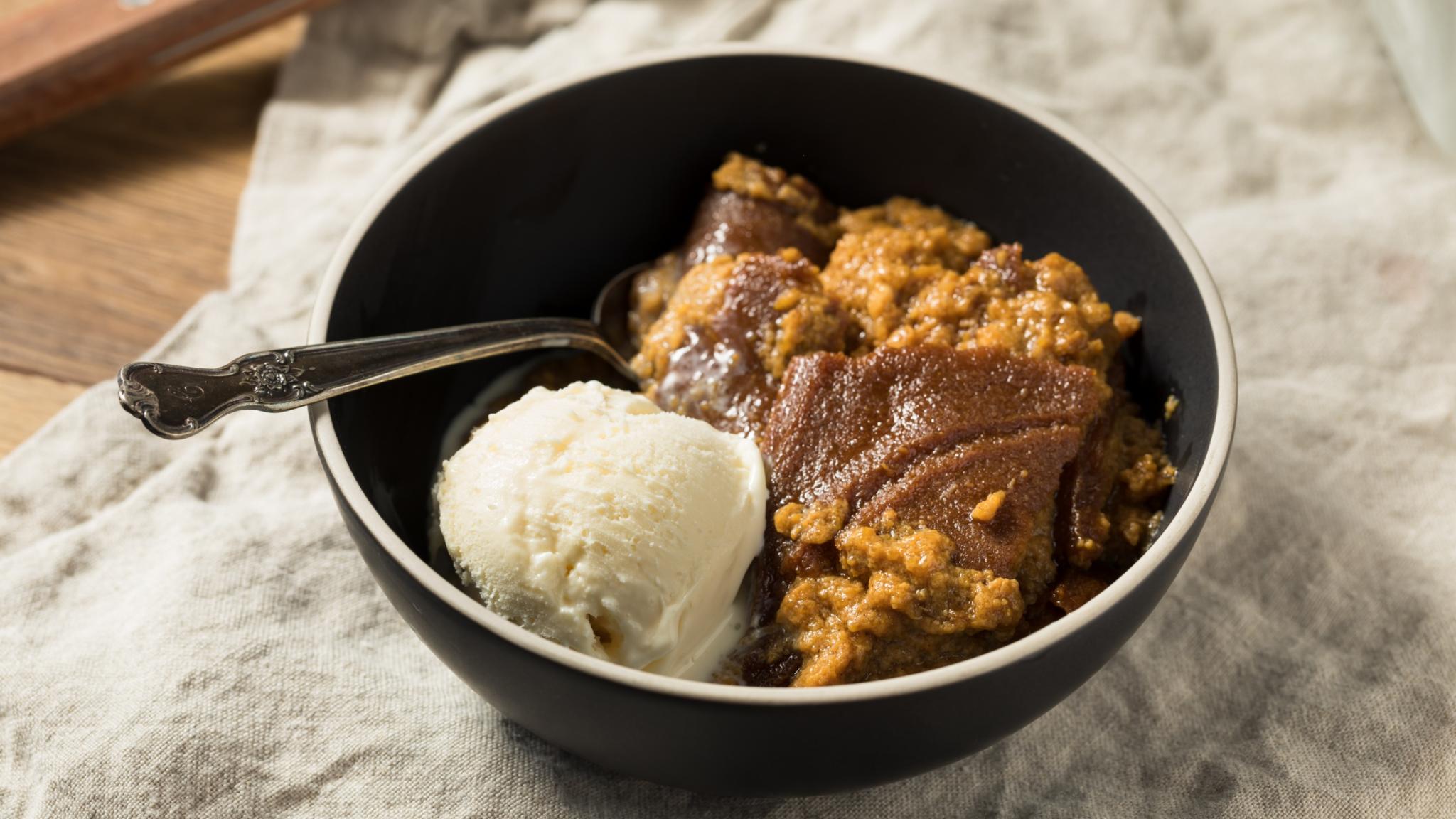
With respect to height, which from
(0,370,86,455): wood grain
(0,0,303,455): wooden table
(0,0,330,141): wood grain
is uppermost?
(0,0,330,141): wood grain

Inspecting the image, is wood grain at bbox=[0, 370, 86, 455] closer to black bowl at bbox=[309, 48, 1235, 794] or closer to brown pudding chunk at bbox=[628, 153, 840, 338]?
black bowl at bbox=[309, 48, 1235, 794]

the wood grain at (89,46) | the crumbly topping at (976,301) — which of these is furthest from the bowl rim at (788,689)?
the wood grain at (89,46)

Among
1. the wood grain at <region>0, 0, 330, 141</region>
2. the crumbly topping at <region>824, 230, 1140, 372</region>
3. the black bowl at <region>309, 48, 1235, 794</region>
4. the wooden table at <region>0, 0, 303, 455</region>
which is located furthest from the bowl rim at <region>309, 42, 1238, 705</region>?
the wood grain at <region>0, 0, 330, 141</region>

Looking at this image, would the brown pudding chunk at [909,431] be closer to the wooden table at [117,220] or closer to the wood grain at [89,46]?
the wooden table at [117,220]

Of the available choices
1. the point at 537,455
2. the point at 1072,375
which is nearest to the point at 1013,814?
the point at 1072,375

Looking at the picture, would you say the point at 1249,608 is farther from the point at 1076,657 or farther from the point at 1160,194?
the point at 1160,194
